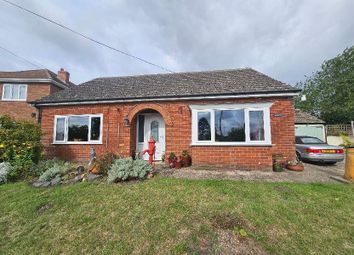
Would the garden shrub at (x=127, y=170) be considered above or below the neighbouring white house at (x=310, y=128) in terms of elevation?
below

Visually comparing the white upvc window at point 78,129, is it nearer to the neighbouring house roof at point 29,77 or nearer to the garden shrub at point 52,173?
the garden shrub at point 52,173

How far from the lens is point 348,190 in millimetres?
5973

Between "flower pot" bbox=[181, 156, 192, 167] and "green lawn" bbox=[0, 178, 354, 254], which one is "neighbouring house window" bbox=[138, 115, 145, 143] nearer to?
"flower pot" bbox=[181, 156, 192, 167]

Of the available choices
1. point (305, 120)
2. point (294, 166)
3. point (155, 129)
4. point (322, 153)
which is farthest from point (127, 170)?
point (305, 120)

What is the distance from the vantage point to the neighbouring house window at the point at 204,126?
9.09 m

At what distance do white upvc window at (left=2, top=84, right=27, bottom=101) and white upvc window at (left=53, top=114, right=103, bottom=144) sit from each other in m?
13.4

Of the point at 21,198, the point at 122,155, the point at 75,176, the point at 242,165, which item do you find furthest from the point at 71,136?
the point at 242,165

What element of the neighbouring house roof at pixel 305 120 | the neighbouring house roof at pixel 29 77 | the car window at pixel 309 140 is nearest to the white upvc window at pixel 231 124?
the car window at pixel 309 140

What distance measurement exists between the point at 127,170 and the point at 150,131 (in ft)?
13.3

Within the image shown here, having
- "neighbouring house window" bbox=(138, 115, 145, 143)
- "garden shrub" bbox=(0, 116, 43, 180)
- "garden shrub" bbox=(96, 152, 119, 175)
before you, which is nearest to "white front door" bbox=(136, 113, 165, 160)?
"neighbouring house window" bbox=(138, 115, 145, 143)

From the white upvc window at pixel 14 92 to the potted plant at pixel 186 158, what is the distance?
65.1 feet

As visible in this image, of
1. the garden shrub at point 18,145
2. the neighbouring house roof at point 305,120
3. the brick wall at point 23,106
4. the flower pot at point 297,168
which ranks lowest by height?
the flower pot at point 297,168

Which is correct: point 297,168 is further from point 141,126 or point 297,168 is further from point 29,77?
point 29,77

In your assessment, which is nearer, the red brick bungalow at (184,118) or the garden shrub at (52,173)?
the garden shrub at (52,173)
